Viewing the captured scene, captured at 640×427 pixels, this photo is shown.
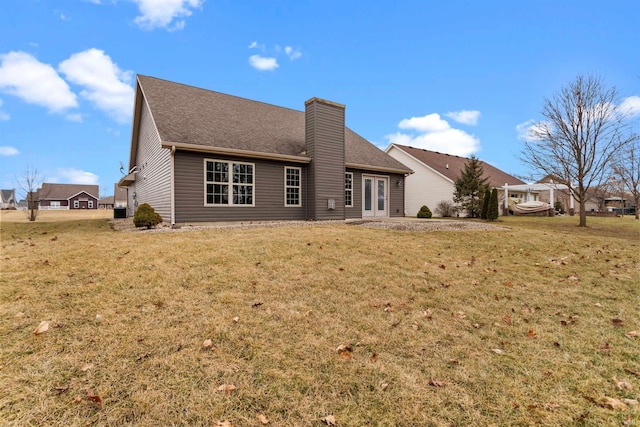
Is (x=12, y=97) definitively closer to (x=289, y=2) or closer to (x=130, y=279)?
(x=289, y=2)

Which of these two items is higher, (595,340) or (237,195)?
(237,195)

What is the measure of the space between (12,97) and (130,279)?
1381cm

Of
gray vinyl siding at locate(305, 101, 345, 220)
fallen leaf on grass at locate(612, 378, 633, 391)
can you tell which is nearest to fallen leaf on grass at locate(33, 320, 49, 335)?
fallen leaf on grass at locate(612, 378, 633, 391)

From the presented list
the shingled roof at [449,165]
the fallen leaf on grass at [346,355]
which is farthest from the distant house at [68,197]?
the fallen leaf on grass at [346,355]

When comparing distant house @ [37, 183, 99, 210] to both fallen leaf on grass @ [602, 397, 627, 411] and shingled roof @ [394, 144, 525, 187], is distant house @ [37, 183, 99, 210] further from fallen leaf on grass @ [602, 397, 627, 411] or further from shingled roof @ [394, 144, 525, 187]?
fallen leaf on grass @ [602, 397, 627, 411]

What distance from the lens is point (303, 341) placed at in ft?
10.7

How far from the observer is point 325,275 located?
5.19m

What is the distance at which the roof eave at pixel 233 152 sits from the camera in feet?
34.5

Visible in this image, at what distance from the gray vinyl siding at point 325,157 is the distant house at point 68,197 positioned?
7083 centimetres

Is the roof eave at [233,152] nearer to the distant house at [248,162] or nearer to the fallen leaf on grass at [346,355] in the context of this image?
the distant house at [248,162]

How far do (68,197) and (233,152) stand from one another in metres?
72.5

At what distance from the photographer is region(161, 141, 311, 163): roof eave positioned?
10516 mm

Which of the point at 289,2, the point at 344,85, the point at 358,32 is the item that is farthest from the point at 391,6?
the point at 344,85

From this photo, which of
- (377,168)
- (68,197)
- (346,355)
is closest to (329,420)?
(346,355)
